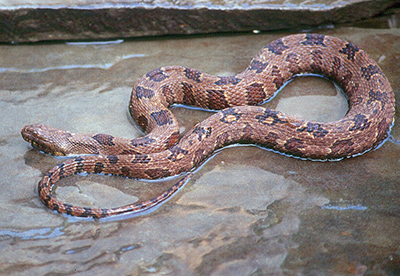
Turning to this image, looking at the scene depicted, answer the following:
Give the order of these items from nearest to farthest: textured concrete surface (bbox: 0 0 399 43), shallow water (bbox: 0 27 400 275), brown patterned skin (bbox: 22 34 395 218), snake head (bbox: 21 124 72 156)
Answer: shallow water (bbox: 0 27 400 275) → brown patterned skin (bbox: 22 34 395 218) → snake head (bbox: 21 124 72 156) → textured concrete surface (bbox: 0 0 399 43)

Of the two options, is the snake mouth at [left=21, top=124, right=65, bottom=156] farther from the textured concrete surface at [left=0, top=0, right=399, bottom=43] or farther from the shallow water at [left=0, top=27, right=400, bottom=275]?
the textured concrete surface at [left=0, top=0, right=399, bottom=43]

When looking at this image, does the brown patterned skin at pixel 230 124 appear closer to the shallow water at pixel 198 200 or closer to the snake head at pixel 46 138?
the snake head at pixel 46 138

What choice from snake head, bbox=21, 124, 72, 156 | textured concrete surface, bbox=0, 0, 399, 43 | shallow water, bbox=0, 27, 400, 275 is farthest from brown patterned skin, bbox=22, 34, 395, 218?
textured concrete surface, bbox=0, 0, 399, 43

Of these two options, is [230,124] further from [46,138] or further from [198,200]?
[46,138]

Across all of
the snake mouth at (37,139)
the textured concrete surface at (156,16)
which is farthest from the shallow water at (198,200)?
the textured concrete surface at (156,16)

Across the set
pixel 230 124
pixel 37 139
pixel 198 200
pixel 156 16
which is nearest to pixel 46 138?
pixel 37 139

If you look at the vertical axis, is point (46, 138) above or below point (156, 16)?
below
